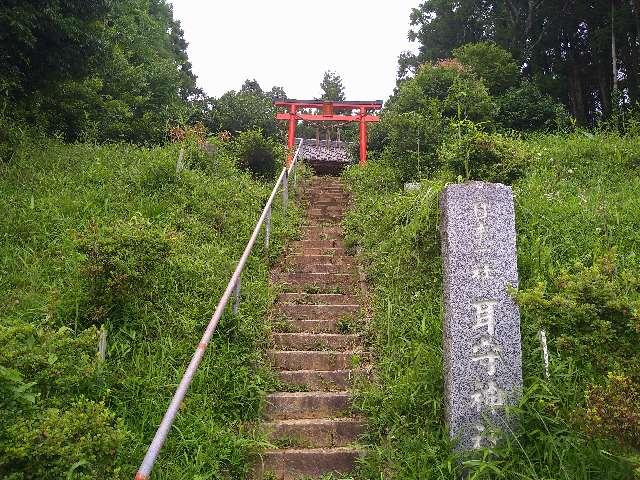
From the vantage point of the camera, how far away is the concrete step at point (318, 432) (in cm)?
403

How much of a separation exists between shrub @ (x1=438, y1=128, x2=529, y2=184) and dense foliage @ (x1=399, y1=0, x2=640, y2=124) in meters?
11.4

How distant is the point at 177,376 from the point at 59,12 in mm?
7748

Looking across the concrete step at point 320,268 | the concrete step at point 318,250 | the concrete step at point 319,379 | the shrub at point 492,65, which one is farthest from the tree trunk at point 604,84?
the concrete step at point 319,379

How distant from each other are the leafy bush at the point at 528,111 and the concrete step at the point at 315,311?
39.0 feet

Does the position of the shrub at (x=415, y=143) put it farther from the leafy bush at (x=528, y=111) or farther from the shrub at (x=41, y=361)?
the shrub at (x=41, y=361)

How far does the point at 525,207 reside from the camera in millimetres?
7086

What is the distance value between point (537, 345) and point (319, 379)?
187 cm

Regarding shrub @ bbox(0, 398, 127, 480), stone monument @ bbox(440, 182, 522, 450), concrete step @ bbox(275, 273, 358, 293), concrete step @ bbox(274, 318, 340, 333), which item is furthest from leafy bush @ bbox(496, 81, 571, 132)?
shrub @ bbox(0, 398, 127, 480)

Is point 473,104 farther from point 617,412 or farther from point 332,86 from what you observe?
point 332,86

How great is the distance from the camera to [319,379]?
4699 mm

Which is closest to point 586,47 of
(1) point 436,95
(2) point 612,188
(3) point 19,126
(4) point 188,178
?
(1) point 436,95

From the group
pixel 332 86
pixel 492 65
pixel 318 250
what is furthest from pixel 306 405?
pixel 332 86

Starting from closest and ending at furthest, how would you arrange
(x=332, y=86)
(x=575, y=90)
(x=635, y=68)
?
1. (x=635, y=68)
2. (x=575, y=90)
3. (x=332, y=86)

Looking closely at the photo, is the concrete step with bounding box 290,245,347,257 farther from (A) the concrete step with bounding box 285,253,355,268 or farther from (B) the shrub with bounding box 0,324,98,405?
(B) the shrub with bounding box 0,324,98,405
